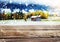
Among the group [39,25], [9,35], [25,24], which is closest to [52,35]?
[39,25]

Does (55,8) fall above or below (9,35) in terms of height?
above

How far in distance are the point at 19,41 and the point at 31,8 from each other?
0.29 metres

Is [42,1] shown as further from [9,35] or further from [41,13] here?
[9,35]

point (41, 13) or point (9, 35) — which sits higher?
point (41, 13)

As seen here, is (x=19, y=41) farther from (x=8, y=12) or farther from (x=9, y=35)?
(x=8, y=12)

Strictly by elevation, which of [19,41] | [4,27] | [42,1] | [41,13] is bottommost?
[19,41]

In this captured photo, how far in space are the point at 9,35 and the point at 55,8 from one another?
443mm

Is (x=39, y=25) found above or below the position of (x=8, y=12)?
below

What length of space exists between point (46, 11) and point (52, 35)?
21 centimetres

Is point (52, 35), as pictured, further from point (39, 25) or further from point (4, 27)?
point (4, 27)

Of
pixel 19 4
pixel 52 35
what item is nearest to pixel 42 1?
pixel 19 4

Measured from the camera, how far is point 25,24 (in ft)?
2.91

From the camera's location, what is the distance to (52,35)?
0.88m

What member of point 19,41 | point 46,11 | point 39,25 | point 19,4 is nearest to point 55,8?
point 46,11
